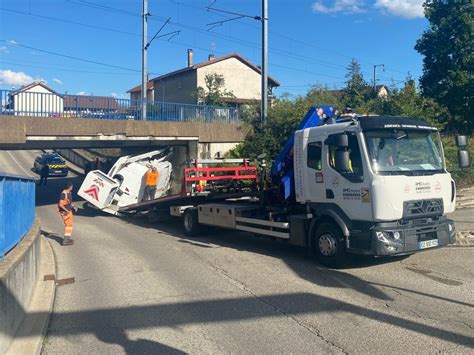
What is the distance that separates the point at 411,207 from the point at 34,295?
19.6 feet

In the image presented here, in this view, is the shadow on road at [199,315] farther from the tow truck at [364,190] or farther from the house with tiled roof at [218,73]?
the house with tiled roof at [218,73]

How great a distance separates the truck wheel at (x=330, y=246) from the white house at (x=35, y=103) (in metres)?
12.9

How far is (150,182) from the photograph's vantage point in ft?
57.1

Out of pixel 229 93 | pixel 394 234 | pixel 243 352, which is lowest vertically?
pixel 243 352

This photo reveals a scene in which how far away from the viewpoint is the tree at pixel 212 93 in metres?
38.1

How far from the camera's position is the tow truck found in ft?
24.8

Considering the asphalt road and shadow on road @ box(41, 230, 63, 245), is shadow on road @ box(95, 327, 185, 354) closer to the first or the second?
the asphalt road

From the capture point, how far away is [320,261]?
8453 mm

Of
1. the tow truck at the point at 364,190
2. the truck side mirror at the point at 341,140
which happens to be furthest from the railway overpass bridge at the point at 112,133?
the truck side mirror at the point at 341,140

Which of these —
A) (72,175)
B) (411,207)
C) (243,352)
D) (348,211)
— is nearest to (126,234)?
(348,211)

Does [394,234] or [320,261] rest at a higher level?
[394,234]

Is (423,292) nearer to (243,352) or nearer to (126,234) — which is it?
(243,352)

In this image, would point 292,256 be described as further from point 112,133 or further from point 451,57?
point 451,57

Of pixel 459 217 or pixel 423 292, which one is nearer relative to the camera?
pixel 423 292
